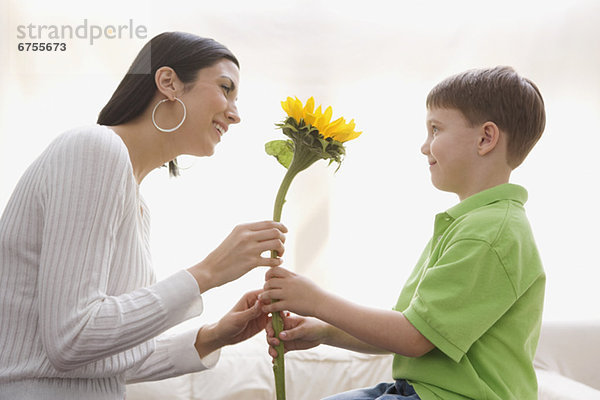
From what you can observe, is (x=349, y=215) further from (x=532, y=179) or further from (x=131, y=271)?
(x=131, y=271)

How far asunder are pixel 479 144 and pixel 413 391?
597 mm

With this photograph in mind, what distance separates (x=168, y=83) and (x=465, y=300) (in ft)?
3.01

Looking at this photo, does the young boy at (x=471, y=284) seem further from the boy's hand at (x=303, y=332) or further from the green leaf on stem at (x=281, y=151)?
the green leaf on stem at (x=281, y=151)

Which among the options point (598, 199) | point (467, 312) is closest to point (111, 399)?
point (467, 312)

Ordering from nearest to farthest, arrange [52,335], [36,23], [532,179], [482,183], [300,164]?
[52,335] → [300,164] → [482,183] → [36,23] → [532,179]

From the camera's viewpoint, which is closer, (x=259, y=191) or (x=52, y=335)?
(x=52, y=335)

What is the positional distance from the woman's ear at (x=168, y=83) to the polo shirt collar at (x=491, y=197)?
779 millimetres

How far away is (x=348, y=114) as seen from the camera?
2674 millimetres

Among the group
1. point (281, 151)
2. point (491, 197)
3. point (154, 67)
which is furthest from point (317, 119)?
point (154, 67)

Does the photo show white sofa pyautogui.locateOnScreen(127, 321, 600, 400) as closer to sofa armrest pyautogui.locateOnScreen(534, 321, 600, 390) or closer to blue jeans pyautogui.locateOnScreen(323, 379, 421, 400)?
sofa armrest pyautogui.locateOnScreen(534, 321, 600, 390)

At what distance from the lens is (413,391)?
54.8 inches

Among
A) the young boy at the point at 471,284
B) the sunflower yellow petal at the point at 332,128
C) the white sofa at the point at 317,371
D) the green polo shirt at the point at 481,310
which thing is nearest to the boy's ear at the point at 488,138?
the young boy at the point at 471,284

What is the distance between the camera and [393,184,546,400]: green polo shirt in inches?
50.3

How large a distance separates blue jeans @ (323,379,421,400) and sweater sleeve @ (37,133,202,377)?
0.50m
